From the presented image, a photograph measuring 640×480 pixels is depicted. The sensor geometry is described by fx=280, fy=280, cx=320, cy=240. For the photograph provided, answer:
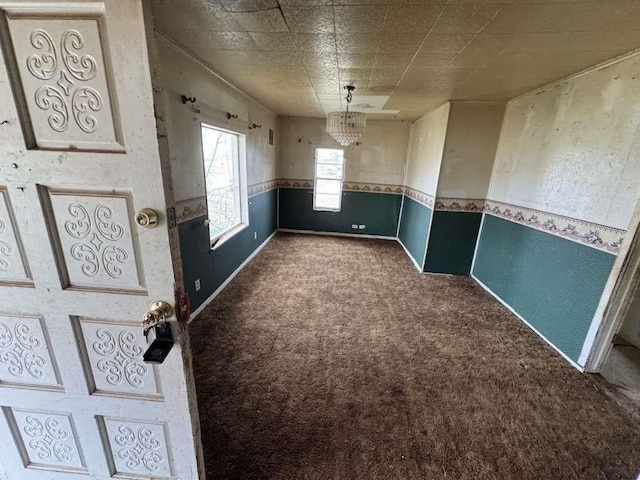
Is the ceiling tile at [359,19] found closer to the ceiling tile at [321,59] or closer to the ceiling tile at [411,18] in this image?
the ceiling tile at [411,18]

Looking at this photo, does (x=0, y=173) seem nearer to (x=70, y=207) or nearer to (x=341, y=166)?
(x=70, y=207)

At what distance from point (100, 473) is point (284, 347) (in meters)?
1.31

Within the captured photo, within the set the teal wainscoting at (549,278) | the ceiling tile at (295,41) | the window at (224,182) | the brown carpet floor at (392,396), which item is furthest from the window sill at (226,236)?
the teal wainscoting at (549,278)

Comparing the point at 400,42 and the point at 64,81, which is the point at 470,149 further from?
the point at 64,81

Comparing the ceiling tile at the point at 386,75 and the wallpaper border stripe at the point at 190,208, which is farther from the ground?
the ceiling tile at the point at 386,75

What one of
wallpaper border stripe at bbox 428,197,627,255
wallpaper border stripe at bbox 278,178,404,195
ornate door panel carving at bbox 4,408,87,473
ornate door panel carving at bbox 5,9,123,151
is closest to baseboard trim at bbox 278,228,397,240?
wallpaper border stripe at bbox 278,178,404,195

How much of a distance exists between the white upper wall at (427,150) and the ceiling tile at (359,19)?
2303 mm

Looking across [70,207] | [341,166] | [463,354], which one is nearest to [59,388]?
[70,207]

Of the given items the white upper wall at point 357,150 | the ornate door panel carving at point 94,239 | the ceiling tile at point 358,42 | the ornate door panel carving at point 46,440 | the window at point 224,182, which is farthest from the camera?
the white upper wall at point 357,150

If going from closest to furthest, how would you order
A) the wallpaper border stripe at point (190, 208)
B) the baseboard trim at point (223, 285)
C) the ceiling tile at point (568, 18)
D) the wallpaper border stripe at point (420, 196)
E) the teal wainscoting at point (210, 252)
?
the ceiling tile at point (568, 18) < the wallpaper border stripe at point (190, 208) < the teal wainscoting at point (210, 252) < the baseboard trim at point (223, 285) < the wallpaper border stripe at point (420, 196)

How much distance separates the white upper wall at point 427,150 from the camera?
3754mm

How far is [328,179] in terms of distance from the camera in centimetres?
577

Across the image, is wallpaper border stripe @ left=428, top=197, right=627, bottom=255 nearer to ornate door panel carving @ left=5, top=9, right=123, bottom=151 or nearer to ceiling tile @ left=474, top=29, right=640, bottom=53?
ceiling tile @ left=474, top=29, right=640, bottom=53

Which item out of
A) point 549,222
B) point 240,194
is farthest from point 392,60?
point 240,194
